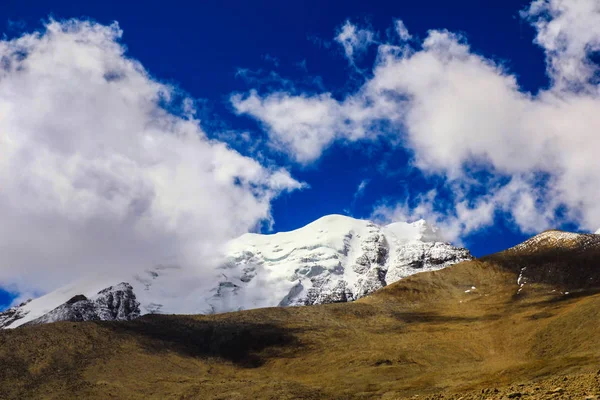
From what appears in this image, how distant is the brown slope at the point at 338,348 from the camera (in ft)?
216

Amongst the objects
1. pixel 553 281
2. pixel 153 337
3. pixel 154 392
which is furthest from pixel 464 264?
pixel 154 392

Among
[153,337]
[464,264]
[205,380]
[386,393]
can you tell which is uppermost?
[464,264]

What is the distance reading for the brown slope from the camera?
65938 millimetres

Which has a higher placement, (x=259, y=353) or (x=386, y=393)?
(x=259, y=353)

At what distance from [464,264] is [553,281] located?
21.2 meters

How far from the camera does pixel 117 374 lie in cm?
7331

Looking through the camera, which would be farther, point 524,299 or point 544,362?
point 524,299

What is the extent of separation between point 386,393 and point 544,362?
16.0 metres

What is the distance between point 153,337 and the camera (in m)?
88.1

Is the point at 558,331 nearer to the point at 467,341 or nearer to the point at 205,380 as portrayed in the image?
the point at 467,341

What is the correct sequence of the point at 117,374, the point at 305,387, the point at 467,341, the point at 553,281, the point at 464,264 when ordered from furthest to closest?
the point at 464,264 → the point at 553,281 → the point at 467,341 → the point at 117,374 → the point at 305,387

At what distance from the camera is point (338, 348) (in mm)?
84875

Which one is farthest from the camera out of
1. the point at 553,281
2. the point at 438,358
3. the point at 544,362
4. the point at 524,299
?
the point at 553,281

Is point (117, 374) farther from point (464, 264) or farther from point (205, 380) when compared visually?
point (464, 264)
